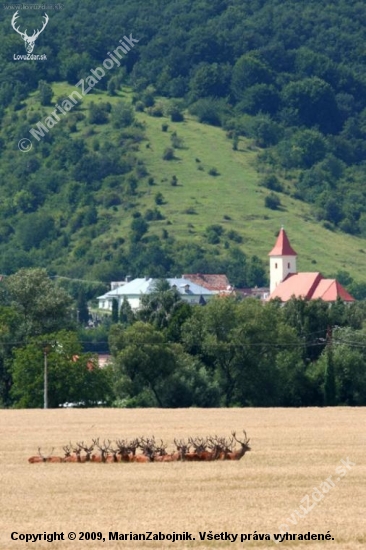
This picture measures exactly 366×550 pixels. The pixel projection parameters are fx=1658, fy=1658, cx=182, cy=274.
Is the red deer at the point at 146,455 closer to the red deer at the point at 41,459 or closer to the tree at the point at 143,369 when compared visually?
the red deer at the point at 41,459

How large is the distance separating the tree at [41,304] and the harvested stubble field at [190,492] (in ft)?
159

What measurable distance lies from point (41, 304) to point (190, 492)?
230 feet

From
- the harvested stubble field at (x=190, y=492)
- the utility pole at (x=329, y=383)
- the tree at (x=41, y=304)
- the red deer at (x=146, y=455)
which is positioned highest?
the tree at (x=41, y=304)

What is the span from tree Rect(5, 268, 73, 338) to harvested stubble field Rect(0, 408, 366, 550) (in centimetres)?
4845

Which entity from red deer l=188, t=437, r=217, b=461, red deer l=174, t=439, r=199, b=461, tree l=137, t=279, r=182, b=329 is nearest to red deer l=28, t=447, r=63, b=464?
red deer l=174, t=439, r=199, b=461

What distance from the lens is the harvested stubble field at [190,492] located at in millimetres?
32562

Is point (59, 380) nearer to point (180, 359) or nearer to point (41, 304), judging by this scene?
point (180, 359)

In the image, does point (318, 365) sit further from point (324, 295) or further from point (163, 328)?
point (324, 295)

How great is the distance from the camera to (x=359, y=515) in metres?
34.4

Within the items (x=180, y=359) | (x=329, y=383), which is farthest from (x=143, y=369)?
(x=329, y=383)

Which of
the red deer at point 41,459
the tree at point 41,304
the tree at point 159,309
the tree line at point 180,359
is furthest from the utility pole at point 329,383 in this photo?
the red deer at point 41,459

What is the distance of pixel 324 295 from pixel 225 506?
164058 millimetres

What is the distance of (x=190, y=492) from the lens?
38.3 meters

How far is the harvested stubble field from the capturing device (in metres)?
32.6
